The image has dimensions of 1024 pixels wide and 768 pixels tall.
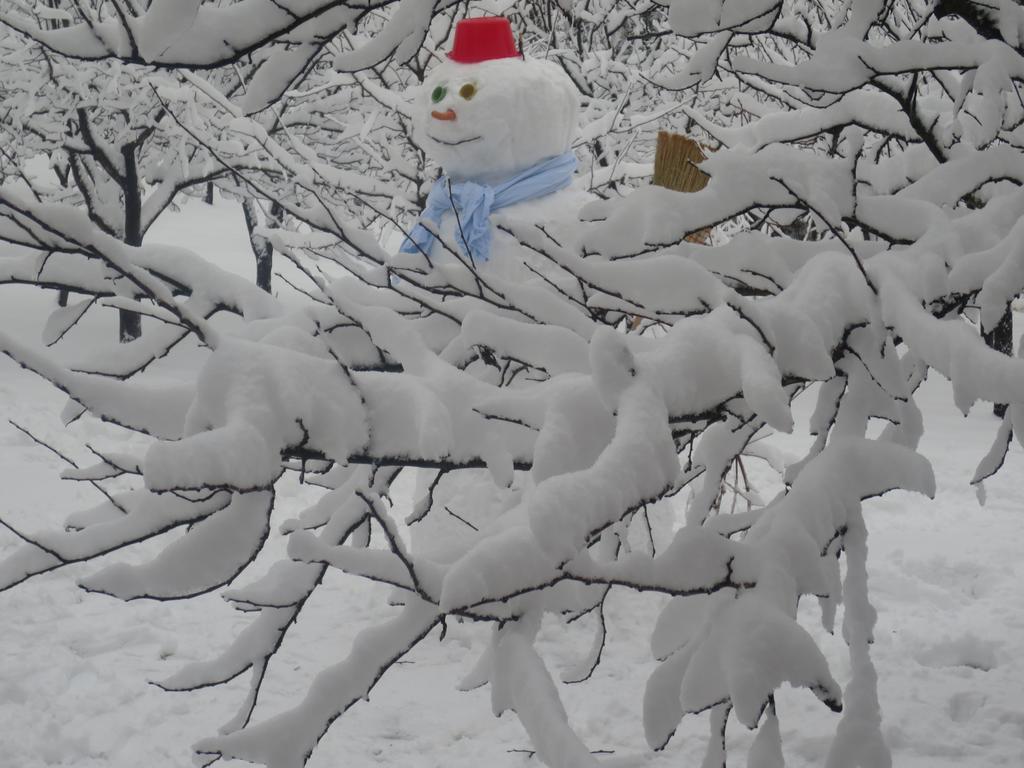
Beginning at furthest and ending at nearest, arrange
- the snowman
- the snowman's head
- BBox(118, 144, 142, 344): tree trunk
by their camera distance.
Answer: BBox(118, 144, 142, 344): tree trunk < the snowman's head < the snowman

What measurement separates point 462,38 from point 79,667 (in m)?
3.23

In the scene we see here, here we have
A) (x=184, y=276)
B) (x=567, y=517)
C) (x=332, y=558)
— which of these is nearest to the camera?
(x=567, y=517)

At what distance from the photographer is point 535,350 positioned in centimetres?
160

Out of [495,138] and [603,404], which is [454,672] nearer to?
[495,138]

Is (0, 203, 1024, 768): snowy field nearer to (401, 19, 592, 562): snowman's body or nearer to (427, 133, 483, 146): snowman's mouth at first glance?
(401, 19, 592, 562): snowman's body

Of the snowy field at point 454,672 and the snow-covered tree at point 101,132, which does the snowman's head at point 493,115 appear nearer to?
the snowy field at point 454,672

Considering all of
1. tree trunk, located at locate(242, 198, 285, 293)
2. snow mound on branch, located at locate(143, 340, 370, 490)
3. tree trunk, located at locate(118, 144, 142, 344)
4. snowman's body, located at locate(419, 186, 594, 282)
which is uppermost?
tree trunk, located at locate(242, 198, 285, 293)

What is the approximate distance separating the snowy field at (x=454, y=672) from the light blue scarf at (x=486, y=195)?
1806mm

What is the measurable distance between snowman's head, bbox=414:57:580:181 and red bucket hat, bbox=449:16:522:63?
0.04 metres

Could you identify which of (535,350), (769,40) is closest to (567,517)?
(535,350)

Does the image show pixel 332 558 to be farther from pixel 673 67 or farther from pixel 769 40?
pixel 673 67

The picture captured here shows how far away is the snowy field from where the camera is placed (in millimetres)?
3518

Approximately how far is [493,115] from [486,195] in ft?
1.27

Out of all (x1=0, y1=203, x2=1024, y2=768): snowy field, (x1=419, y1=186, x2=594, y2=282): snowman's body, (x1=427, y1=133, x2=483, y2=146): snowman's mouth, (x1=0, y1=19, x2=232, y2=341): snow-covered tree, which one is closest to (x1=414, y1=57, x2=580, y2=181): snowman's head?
(x1=427, y1=133, x2=483, y2=146): snowman's mouth
